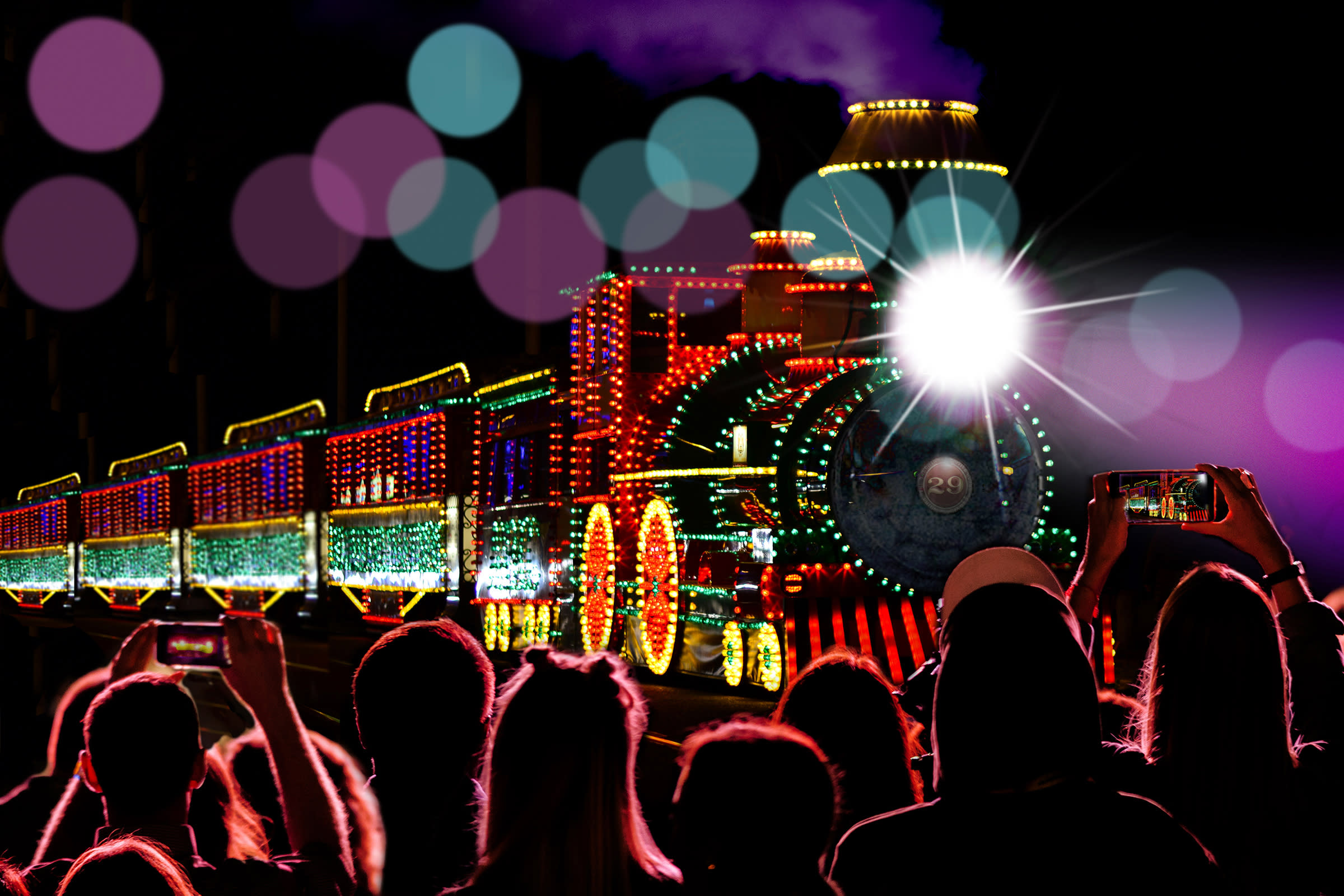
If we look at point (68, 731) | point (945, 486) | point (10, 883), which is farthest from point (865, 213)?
point (10, 883)

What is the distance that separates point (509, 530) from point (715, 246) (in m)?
5.47

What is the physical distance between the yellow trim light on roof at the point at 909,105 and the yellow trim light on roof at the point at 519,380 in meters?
6.94

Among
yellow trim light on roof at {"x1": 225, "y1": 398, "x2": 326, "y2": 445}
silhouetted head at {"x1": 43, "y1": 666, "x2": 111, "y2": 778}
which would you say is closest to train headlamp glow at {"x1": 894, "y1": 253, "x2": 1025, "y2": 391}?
silhouetted head at {"x1": 43, "y1": 666, "x2": 111, "y2": 778}

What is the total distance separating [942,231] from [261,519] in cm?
2339

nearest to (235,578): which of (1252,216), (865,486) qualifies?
(865,486)

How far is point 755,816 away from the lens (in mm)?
2195

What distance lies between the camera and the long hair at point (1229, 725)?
271cm

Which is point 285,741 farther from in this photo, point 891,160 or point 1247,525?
point 891,160

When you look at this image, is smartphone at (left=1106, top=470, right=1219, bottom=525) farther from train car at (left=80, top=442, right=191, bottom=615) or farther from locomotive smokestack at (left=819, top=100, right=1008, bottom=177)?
train car at (left=80, top=442, right=191, bottom=615)

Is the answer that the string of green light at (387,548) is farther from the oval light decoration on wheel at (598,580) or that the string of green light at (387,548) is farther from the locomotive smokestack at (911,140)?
the locomotive smokestack at (911,140)

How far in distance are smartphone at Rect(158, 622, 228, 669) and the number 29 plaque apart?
32.7 ft

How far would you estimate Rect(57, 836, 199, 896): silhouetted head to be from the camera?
2275 millimetres

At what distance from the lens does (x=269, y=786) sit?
3.85 meters

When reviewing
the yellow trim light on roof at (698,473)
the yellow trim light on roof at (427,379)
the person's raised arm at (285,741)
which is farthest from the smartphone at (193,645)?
the yellow trim light on roof at (427,379)
